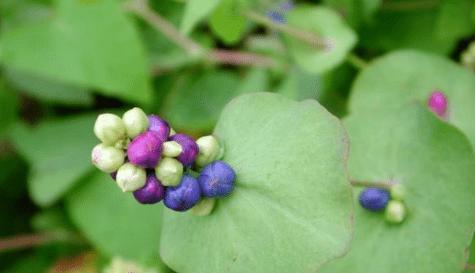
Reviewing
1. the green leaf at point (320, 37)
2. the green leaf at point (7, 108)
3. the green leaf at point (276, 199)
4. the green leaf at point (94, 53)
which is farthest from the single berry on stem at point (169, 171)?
the green leaf at point (7, 108)

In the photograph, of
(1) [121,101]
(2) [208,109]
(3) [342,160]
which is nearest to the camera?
(3) [342,160]

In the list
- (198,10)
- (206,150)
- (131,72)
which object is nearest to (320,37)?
(198,10)

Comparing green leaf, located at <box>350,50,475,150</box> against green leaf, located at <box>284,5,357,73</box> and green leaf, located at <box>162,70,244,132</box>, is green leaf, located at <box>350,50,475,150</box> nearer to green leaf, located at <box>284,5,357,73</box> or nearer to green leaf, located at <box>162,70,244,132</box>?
green leaf, located at <box>284,5,357,73</box>

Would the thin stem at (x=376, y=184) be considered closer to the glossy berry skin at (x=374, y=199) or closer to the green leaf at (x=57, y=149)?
the glossy berry skin at (x=374, y=199)

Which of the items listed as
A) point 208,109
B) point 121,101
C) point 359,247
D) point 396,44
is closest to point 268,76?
point 208,109

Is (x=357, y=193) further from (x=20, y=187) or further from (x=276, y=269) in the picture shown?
(x=20, y=187)

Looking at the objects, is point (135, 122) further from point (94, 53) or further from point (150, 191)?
point (94, 53)
